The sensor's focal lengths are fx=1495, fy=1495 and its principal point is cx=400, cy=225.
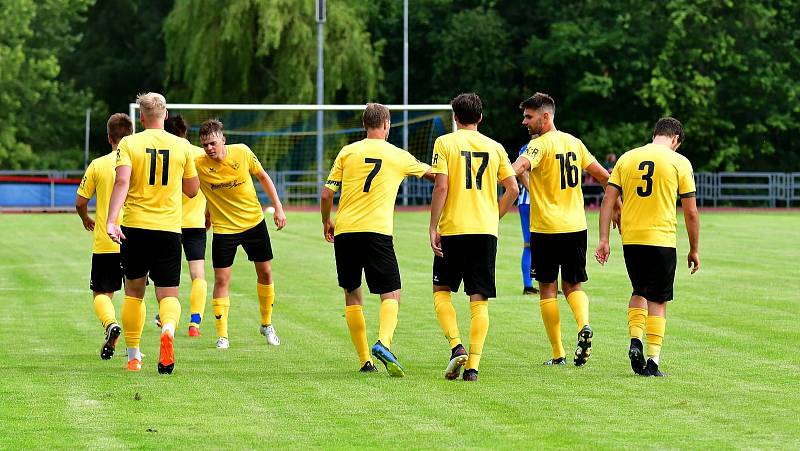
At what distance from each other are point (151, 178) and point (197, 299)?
2560 mm

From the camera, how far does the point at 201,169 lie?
1190 centimetres

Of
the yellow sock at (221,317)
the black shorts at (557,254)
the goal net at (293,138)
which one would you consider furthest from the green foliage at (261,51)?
the black shorts at (557,254)

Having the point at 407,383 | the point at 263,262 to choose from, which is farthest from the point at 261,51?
the point at 407,383

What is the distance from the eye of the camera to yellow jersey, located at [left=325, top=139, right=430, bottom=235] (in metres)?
10.1

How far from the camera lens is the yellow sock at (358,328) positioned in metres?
10.3

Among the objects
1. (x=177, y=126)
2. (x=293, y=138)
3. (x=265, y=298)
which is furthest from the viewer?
(x=293, y=138)

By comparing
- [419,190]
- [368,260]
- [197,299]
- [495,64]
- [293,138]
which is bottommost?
[197,299]

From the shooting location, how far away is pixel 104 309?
37.7ft

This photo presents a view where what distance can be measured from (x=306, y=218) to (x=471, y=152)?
97.9ft

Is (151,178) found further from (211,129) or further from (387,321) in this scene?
(387,321)

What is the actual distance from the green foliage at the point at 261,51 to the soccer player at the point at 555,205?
39.7 metres

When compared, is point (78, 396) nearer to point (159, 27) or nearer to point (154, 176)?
point (154, 176)

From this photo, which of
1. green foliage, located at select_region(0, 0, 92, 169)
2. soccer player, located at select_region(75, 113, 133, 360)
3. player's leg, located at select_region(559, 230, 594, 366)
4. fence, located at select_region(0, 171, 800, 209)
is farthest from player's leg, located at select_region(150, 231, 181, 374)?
green foliage, located at select_region(0, 0, 92, 169)

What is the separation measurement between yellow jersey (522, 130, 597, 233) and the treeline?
3987 cm
